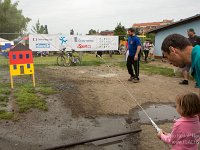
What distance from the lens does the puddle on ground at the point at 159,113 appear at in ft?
20.9

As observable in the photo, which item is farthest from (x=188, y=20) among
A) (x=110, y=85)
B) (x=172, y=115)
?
(x=172, y=115)

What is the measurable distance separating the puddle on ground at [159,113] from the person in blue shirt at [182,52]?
3.56 m

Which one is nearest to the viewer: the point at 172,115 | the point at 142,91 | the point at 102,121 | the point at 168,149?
the point at 168,149

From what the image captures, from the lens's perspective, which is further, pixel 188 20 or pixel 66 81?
pixel 188 20

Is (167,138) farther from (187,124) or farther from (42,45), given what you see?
(42,45)

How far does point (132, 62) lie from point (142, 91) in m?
1.92

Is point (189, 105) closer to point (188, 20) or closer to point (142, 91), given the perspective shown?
point (142, 91)

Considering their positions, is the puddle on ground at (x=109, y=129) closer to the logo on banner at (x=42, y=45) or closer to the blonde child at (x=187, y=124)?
the blonde child at (x=187, y=124)

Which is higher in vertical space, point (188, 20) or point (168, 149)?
point (188, 20)

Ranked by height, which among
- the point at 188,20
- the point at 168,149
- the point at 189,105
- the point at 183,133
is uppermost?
the point at 188,20

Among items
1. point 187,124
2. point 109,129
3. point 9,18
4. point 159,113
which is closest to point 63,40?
point 159,113

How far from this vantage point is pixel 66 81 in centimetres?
1077

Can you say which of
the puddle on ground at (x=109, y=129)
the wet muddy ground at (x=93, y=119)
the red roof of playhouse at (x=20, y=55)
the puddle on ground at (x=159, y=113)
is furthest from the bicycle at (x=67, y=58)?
the puddle on ground at (x=109, y=129)

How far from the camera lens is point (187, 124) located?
2.92 m
